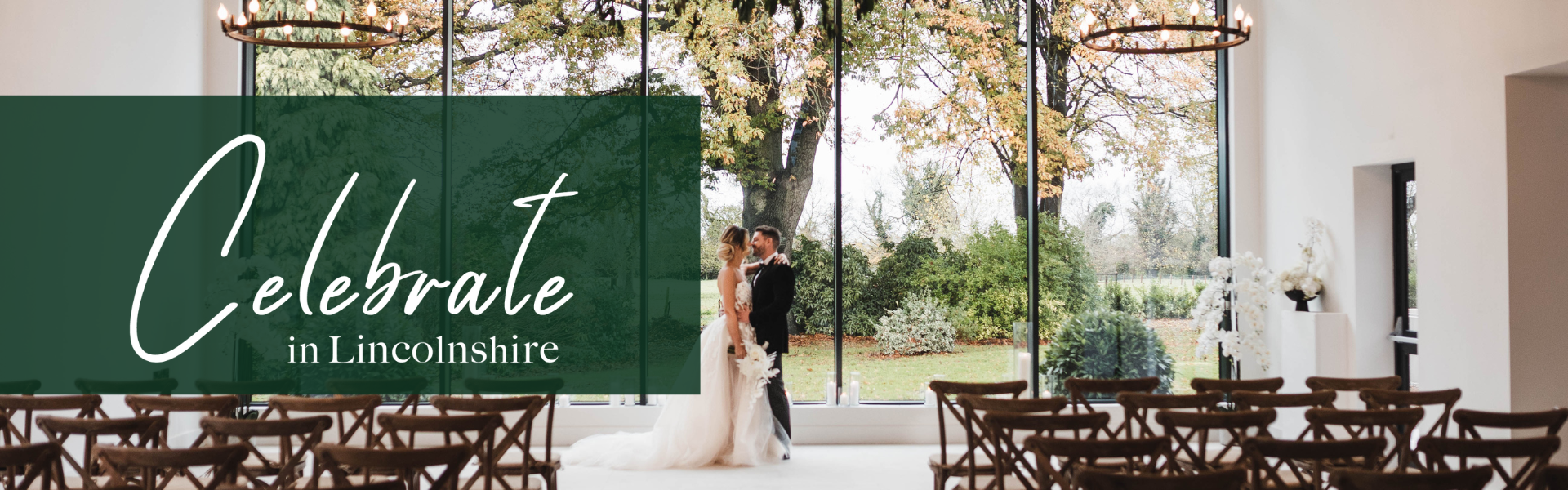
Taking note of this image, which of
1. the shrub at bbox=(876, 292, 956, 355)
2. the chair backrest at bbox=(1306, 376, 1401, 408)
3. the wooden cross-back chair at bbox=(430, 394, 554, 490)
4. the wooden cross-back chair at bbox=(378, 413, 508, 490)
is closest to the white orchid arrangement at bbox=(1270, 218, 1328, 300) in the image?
the chair backrest at bbox=(1306, 376, 1401, 408)

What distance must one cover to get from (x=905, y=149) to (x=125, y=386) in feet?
15.8

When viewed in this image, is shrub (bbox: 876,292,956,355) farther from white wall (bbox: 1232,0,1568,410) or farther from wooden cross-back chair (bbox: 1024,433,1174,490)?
wooden cross-back chair (bbox: 1024,433,1174,490)

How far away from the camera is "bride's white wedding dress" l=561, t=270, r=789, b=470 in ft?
19.8

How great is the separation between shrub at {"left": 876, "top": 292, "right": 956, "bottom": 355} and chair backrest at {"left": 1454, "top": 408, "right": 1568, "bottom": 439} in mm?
3796

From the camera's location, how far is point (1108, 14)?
24.2 ft

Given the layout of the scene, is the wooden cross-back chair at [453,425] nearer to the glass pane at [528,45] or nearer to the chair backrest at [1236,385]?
the chair backrest at [1236,385]

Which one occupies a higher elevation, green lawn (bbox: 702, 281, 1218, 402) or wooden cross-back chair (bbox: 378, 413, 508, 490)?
wooden cross-back chair (bbox: 378, 413, 508, 490)

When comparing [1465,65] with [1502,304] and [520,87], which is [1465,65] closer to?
[1502,304]

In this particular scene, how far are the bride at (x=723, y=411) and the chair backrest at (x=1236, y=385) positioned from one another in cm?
243

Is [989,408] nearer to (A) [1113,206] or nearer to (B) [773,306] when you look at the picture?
(B) [773,306]

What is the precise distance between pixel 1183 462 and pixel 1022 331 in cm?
294

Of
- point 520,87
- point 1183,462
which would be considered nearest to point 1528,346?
point 1183,462

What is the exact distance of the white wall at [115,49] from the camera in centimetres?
527

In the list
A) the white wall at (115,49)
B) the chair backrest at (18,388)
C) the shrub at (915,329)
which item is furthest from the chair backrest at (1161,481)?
the white wall at (115,49)
